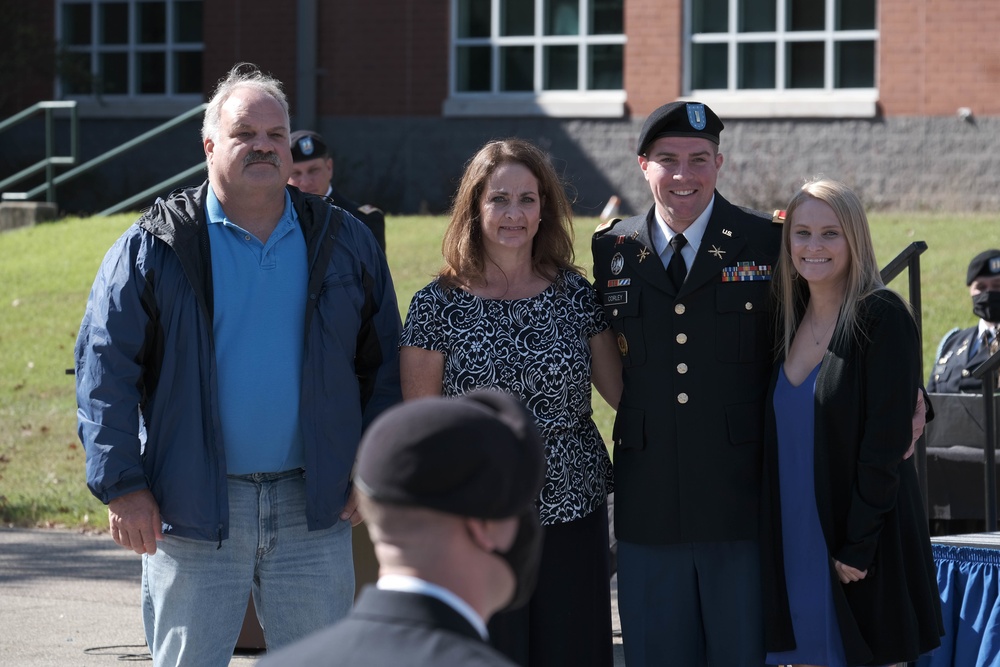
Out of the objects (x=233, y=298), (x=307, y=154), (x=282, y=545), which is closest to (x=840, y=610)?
(x=282, y=545)

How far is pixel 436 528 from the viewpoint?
190cm

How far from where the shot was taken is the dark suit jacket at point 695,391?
402cm

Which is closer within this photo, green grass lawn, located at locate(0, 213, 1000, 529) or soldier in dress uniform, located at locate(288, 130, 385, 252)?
soldier in dress uniform, located at locate(288, 130, 385, 252)

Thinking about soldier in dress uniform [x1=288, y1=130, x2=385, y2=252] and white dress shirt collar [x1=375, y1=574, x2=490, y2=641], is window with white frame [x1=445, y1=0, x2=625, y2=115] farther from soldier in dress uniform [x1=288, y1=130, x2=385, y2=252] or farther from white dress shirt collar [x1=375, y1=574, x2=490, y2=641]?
white dress shirt collar [x1=375, y1=574, x2=490, y2=641]

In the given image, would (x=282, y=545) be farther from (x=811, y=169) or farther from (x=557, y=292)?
(x=811, y=169)

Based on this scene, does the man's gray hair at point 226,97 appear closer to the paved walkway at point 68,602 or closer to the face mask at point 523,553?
the face mask at point 523,553

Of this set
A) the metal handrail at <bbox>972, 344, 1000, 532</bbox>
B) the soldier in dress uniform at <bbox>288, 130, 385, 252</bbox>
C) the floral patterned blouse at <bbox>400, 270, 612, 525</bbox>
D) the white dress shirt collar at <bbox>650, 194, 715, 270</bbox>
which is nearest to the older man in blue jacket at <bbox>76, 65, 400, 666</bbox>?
the floral patterned blouse at <bbox>400, 270, 612, 525</bbox>

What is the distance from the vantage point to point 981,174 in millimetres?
15016

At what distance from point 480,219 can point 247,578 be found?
4.06ft

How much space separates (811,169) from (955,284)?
5.07 m

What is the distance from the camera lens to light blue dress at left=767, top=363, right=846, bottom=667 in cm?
393

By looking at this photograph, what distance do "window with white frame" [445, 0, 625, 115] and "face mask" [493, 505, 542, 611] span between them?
14.6 metres

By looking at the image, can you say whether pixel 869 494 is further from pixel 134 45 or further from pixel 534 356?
pixel 134 45

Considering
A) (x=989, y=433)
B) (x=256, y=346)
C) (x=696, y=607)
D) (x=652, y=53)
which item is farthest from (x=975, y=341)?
(x=652, y=53)
